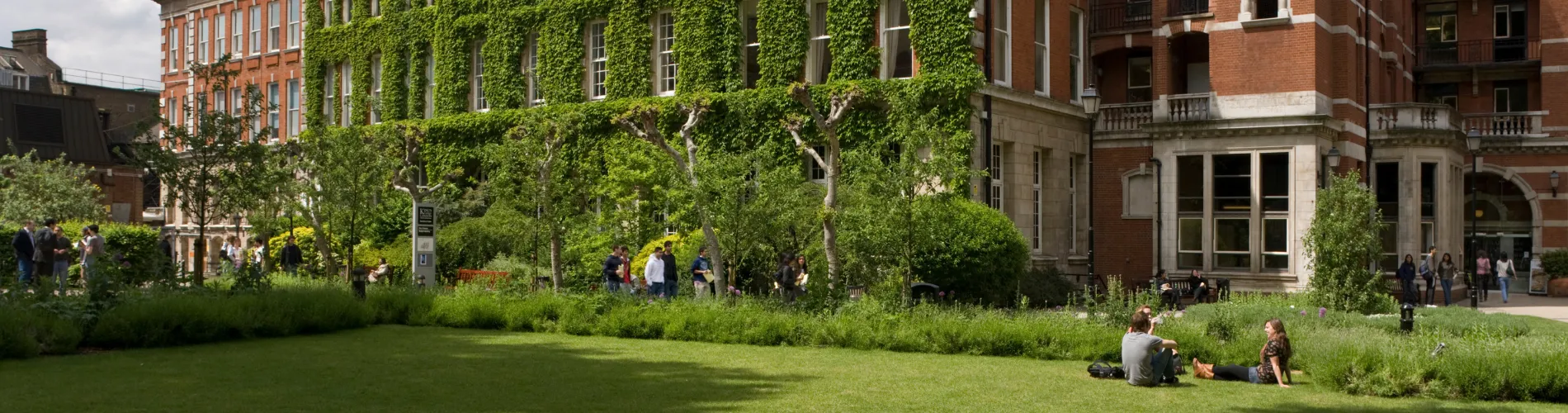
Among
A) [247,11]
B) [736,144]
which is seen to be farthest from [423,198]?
[247,11]

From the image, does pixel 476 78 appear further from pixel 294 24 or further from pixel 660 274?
pixel 660 274

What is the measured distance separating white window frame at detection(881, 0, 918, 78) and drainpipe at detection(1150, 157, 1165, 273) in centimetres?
738

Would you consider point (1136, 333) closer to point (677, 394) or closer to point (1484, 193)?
point (677, 394)

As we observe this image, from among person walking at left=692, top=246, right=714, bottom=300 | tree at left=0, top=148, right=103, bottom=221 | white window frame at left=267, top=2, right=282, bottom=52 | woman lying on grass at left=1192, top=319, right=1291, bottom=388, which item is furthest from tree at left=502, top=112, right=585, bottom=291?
tree at left=0, top=148, right=103, bottom=221

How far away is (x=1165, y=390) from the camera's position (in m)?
13.2

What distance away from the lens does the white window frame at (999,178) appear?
1168 inches

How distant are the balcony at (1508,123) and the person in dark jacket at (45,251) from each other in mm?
40064

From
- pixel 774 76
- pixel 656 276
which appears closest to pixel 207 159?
pixel 656 276

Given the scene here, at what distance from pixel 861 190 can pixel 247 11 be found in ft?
114

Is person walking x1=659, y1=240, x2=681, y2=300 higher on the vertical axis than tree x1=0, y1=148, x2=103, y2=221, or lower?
lower

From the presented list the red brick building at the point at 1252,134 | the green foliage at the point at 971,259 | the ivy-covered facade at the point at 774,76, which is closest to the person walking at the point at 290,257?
the ivy-covered facade at the point at 774,76

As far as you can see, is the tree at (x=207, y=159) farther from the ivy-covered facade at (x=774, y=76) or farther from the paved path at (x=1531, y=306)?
the paved path at (x=1531, y=306)

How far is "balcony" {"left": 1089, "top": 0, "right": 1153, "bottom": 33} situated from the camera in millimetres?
34281

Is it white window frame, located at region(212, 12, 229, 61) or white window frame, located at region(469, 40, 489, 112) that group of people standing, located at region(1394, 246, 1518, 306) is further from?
white window frame, located at region(212, 12, 229, 61)
